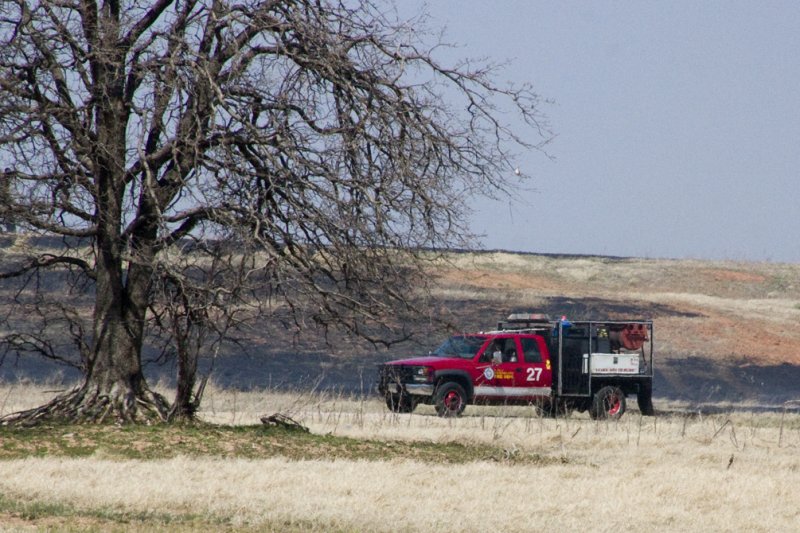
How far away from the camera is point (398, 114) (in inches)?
707

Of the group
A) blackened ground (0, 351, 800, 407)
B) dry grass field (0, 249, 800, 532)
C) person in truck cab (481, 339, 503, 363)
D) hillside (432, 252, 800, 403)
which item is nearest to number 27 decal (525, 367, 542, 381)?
person in truck cab (481, 339, 503, 363)

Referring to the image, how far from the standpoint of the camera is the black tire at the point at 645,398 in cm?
2781

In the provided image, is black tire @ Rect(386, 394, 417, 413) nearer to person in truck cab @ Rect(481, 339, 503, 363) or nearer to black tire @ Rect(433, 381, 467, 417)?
black tire @ Rect(433, 381, 467, 417)

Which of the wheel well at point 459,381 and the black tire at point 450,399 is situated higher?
the wheel well at point 459,381

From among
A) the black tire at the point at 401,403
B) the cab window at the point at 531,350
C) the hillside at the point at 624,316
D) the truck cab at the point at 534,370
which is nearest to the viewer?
the truck cab at the point at 534,370

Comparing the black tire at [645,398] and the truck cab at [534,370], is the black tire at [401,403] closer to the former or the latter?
the truck cab at [534,370]

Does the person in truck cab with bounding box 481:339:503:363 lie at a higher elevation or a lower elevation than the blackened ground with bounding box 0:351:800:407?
higher

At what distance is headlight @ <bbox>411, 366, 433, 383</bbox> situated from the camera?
1021 inches

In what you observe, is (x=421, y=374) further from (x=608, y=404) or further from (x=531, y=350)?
(x=608, y=404)

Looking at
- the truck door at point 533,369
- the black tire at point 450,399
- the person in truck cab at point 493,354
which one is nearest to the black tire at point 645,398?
the truck door at point 533,369

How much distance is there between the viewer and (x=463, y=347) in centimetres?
2697

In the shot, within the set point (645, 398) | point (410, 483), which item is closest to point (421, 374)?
point (645, 398)

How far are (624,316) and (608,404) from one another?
878 inches

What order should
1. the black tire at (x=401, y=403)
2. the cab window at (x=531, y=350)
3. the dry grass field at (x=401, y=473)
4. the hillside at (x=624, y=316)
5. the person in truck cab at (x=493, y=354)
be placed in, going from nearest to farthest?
the dry grass field at (x=401, y=473) → the black tire at (x=401, y=403) → the person in truck cab at (x=493, y=354) → the cab window at (x=531, y=350) → the hillside at (x=624, y=316)
